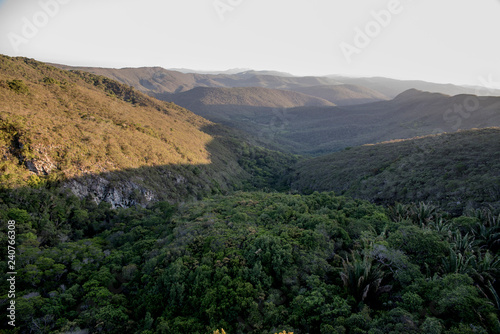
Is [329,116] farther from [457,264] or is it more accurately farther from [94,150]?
[457,264]

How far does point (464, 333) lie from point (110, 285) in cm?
1316

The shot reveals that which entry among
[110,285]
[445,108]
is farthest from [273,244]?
[445,108]

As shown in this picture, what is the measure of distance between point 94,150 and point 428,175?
32.4 meters

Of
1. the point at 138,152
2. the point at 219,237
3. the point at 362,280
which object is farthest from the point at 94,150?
the point at 362,280

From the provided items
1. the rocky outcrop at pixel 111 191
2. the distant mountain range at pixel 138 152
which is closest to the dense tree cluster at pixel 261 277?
the rocky outcrop at pixel 111 191

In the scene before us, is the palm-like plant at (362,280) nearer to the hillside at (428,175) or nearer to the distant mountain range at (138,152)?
the hillside at (428,175)

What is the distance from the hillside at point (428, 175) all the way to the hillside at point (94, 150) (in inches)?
672

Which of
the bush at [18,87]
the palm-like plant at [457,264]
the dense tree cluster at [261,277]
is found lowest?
the dense tree cluster at [261,277]

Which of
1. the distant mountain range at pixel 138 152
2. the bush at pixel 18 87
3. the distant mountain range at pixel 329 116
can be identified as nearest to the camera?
the distant mountain range at pixel 138 152

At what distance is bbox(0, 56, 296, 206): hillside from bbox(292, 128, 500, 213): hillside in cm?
1706

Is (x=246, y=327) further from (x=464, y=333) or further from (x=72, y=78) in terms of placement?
(x=72, y=78)

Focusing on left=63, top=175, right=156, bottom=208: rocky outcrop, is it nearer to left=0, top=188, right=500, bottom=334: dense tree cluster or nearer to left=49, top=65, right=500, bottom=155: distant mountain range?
left=0, top=188, right=500, bottom=334: dense tree cluster

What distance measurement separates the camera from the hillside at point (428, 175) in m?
17.3

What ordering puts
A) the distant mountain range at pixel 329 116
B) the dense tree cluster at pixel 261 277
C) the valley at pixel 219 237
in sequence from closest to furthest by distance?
the dense tree cluster at pixel 261 277 < the valley at pixel 219 237 < the distant mountain range at pixel 329 116
